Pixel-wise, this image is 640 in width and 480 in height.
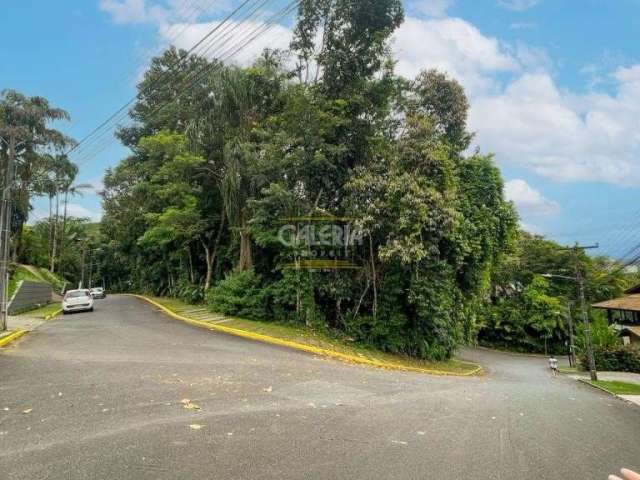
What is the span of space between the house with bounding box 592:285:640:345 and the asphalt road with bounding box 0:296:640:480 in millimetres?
27732

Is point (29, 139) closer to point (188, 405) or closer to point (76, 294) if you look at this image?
point (76, 294)

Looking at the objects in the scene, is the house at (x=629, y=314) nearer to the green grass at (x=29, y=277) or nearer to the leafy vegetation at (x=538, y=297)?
the leafy vegetation at (x=538, y=297)

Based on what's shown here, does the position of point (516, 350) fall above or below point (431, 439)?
below

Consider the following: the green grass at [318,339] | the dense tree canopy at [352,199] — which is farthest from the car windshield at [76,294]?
the green grass at [318,339]

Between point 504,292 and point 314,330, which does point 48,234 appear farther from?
point 504,292

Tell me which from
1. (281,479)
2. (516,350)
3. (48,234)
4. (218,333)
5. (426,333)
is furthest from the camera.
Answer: (48,234)

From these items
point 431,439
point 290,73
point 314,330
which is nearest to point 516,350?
point 314,330

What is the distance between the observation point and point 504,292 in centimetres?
4616

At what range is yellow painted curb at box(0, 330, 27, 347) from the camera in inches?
483

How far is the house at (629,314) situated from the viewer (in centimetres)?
3209

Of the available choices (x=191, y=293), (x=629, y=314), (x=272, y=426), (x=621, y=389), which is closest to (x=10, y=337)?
(x=272, y=426)

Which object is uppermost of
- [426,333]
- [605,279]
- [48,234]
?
[48,234]

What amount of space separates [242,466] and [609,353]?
34497 mm

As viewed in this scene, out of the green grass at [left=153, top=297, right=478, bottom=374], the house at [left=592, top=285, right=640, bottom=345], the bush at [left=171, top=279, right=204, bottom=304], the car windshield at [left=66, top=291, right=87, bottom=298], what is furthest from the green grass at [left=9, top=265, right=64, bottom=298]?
the house at [left=592, top=285, right=640, bottom=345]
